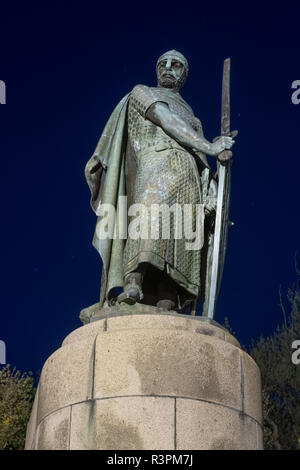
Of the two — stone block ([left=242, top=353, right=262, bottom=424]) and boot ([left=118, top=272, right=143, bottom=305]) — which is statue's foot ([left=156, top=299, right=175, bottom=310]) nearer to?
boot ([left=118, top=272, right=143, bottom=305])

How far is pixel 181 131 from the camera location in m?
10.1

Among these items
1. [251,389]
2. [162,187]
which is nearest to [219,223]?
[162,187]

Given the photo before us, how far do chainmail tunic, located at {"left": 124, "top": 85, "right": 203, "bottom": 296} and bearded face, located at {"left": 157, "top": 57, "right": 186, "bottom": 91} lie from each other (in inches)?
25.0

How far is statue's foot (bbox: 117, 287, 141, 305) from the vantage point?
9078 mm

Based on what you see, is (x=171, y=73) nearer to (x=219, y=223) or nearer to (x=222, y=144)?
(x=222, y=144)

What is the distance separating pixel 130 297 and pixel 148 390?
4.79ft

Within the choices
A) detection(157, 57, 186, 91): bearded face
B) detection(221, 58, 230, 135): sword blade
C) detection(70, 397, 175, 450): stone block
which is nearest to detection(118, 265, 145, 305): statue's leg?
detection(70, 397, 175, 450): stone block

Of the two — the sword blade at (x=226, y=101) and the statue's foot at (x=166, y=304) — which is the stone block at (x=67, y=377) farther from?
the sword blade at (x=226, y=101)

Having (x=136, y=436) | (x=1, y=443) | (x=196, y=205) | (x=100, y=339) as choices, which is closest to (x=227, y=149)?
(x=196, y=205)

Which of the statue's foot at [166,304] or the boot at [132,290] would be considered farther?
the statue's foot at [166,304]

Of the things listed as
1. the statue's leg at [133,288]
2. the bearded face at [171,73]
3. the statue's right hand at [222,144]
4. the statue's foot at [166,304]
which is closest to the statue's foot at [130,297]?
the statue's leg at [133,288]

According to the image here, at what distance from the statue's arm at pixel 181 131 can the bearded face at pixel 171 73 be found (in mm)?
869

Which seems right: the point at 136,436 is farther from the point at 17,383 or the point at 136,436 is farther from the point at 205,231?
the point at 17,383

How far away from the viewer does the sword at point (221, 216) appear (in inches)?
380
